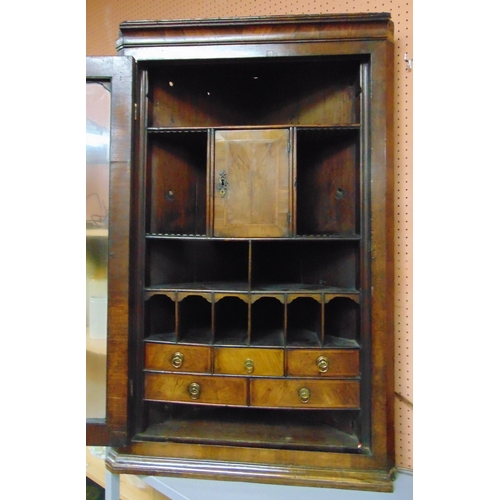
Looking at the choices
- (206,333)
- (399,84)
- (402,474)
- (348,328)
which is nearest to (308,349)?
(348,328)

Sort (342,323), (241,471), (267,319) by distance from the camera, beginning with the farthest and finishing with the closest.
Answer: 1. (267,319)
2. (342,323)
3. (241,471)

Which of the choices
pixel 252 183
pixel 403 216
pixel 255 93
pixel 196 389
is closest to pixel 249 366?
pixel 196 389

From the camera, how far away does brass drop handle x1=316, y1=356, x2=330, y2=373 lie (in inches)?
30.8

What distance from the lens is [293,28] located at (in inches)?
30.3

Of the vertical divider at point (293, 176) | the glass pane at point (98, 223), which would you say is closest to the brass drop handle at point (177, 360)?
the glass pane at point (98, 223)

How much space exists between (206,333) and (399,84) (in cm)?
98

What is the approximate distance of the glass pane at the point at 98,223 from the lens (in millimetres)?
810

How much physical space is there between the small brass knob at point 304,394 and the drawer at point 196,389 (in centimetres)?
16

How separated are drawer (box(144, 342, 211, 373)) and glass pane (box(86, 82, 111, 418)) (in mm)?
144

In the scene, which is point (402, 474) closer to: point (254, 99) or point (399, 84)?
point (399, 84)

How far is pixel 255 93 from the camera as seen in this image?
107 cm

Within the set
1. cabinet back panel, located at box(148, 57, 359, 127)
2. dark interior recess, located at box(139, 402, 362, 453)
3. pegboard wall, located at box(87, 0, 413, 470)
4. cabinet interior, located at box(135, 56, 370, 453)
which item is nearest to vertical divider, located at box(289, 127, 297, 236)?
cabinet interior, located at box(135, 56, 370, 453)

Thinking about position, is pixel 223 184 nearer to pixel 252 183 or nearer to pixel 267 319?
pixel 252 183

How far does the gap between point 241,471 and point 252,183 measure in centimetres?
81
